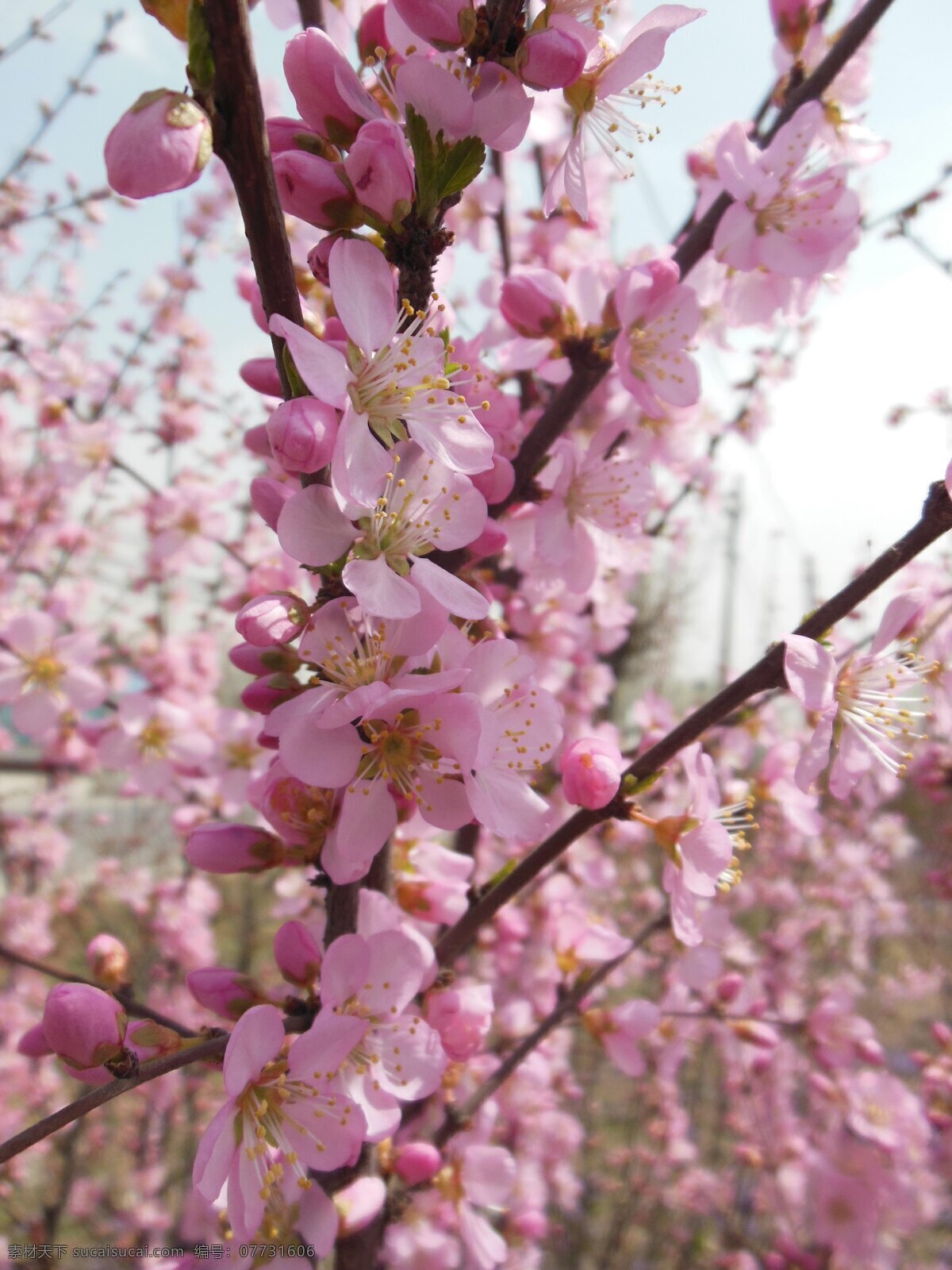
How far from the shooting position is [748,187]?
3.60ft

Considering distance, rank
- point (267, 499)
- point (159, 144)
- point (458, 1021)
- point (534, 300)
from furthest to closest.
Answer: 1. point (534, 300)
2. point (458, 1021)
3. point (267, 499)
4. point (159, 144)

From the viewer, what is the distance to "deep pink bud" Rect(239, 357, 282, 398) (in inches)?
34.2

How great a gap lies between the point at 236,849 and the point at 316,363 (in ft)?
1.77

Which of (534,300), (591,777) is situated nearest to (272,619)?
(591,777)

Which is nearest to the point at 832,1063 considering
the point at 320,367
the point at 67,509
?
the point at 320,367

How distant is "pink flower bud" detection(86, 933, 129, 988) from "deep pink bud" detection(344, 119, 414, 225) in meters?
0.89

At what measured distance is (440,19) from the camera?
2.32 feet

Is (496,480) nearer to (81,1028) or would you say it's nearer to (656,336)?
(656,336)

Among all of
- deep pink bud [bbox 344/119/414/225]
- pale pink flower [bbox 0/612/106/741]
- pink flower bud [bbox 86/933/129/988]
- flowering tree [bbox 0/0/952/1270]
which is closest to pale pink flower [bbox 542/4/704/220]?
flowering tree [bbox 0/0/952/1270]

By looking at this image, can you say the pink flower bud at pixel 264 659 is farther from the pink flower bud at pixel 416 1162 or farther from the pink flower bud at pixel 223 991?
the pink flower bud at pixel 416 1162

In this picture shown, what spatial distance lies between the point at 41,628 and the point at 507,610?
1.22 meters

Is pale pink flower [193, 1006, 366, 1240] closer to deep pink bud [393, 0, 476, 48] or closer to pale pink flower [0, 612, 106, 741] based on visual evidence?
deep pink bud [393, 0, 476, 48]

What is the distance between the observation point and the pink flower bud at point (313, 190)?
72 centimetres

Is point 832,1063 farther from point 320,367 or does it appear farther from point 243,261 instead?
point 243,261
